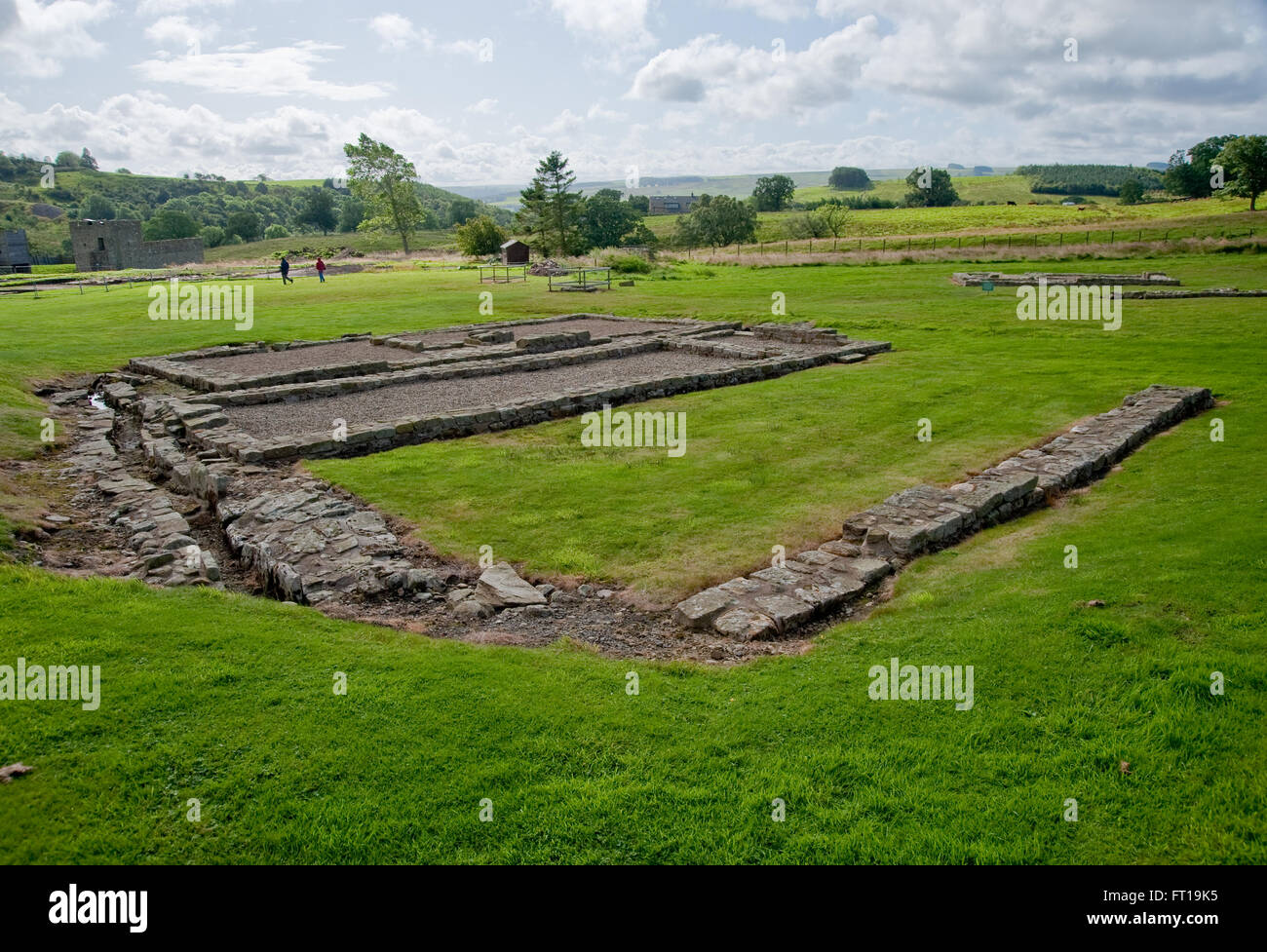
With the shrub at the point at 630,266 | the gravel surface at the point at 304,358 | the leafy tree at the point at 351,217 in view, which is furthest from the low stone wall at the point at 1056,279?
the leafy tree at the point at 351,217

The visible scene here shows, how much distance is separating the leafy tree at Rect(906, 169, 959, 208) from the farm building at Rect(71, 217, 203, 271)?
93430mm

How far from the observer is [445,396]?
19828 mm

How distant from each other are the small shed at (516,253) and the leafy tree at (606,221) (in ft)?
94.3

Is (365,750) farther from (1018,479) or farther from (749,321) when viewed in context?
(749,321)

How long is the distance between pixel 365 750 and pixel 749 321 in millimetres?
26618

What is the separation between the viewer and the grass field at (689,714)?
4660mm

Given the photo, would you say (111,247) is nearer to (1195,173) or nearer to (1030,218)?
(1030,218)

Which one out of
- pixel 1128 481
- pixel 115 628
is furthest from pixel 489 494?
pixel 1128 481

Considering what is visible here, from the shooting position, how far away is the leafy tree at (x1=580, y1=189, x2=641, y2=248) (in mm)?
96562

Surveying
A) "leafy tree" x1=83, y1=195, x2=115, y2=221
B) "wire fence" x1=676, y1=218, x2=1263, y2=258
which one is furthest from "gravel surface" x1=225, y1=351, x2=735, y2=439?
"leafy tree" x1=83, y1=195, x2=115, y2=221

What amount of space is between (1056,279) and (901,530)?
106 ft

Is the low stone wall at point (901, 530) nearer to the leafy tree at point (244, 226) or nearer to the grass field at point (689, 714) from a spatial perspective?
the grass field at point (689, 714)

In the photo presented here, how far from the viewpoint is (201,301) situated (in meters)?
38.7

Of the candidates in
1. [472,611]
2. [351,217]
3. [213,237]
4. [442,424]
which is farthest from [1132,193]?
[213,237]
